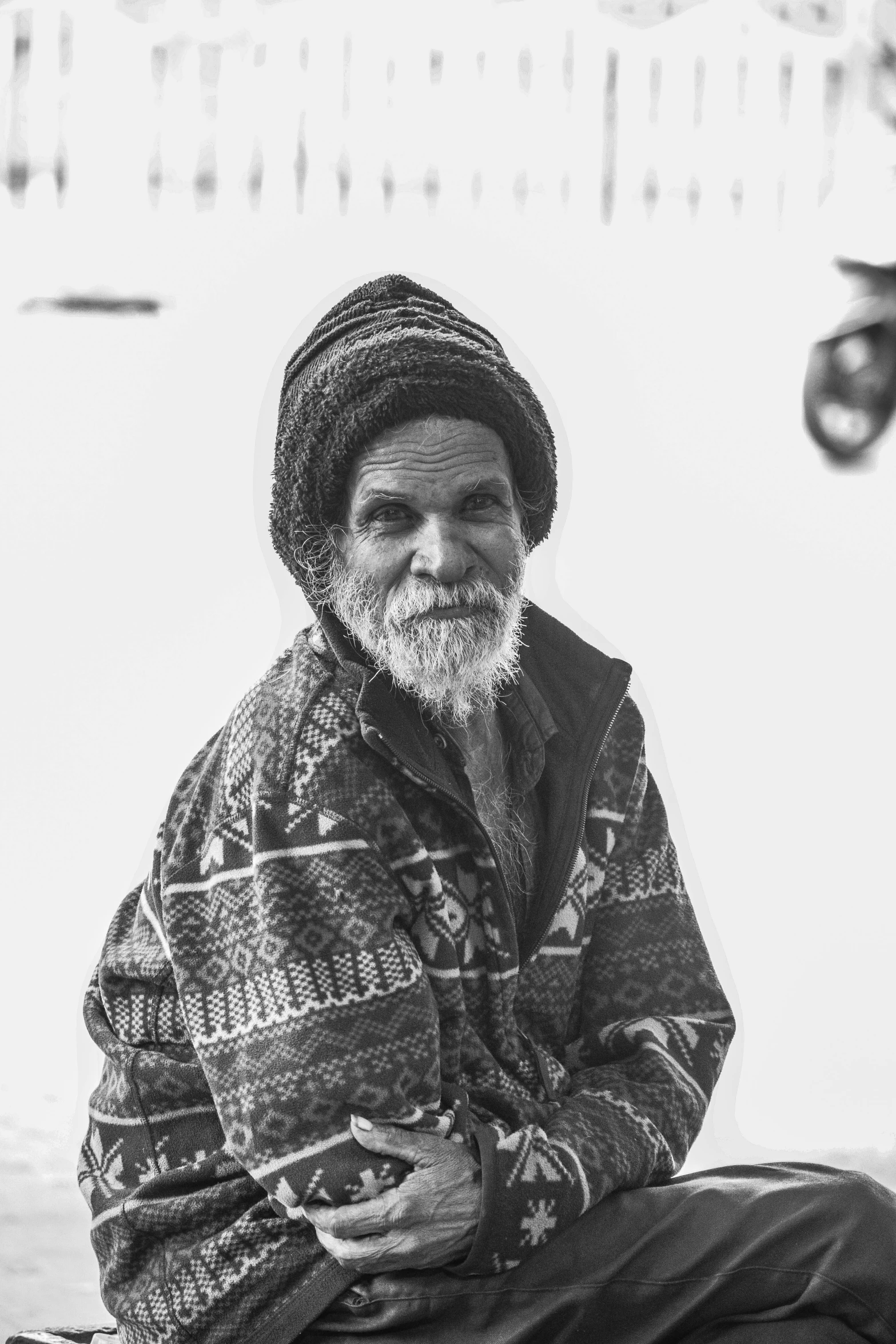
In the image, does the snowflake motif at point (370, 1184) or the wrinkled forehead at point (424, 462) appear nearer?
the snowflake motif at point (370, 1184)

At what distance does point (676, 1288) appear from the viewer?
1.51 m

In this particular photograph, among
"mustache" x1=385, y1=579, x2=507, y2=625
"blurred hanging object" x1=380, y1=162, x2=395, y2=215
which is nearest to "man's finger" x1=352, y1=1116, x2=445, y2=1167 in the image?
"mustache" x1=385, y1=579, x2=507, y2=625

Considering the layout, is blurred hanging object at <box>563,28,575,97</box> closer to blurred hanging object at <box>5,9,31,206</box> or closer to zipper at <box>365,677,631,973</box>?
blurred hanging object at <box>5,9,31,206</box>

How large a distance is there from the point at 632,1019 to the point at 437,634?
0.57 m

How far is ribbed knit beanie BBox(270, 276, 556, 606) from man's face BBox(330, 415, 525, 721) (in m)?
0.03

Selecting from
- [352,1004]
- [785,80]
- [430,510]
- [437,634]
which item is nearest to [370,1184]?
[352,1004]

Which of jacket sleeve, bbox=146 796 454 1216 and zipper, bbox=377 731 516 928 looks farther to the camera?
zipper, bbox=377 731 516 928

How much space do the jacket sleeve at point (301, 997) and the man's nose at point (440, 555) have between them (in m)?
0.35

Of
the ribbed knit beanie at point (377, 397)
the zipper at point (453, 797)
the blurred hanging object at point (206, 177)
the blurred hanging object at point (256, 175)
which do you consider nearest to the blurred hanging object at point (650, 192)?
the blurred hanging object at point (256, 175)

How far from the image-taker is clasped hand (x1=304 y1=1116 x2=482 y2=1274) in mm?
1445

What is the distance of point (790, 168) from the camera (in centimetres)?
375

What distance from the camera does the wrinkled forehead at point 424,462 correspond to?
1.74 meters

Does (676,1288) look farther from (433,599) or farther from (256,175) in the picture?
(256,175)

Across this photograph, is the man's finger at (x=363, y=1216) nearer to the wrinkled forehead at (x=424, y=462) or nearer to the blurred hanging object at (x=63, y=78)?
the wrinkled forehead at (x=424, y=462)
